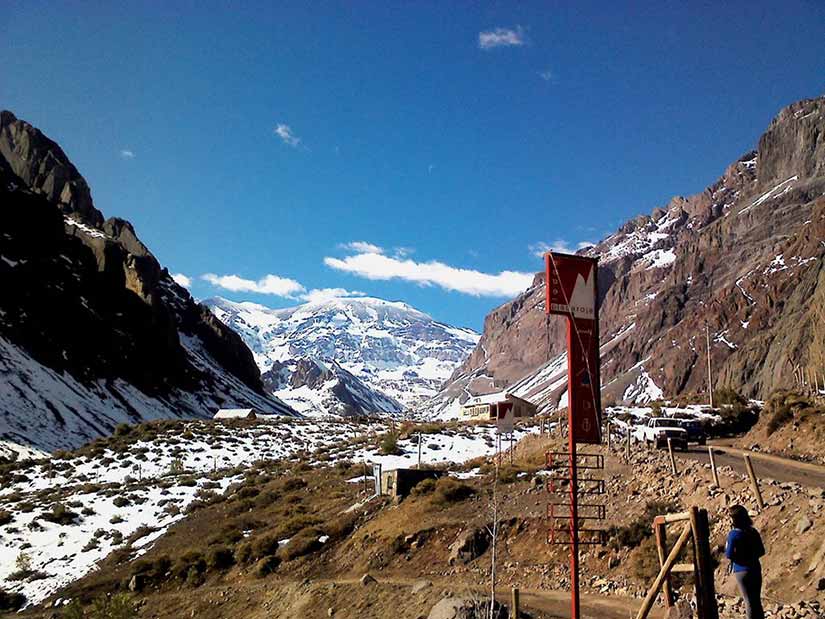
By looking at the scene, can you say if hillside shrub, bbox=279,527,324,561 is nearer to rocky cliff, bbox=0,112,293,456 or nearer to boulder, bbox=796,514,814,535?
boulder, bbox=796,514,814,535

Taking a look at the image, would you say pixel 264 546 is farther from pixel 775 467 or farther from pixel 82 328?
pixel 82 328

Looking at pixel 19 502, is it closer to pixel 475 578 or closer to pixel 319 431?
pixel 475 578

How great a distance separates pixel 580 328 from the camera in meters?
9.76

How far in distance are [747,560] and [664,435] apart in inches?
937

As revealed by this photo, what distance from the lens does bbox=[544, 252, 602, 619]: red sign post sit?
31.1 ft

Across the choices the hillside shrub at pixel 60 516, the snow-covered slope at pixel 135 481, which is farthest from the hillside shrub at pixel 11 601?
the hillside shrub at pixel 60 516

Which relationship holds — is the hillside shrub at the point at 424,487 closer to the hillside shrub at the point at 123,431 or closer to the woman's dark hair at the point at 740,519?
the woman's dark hair at the point at 740,519

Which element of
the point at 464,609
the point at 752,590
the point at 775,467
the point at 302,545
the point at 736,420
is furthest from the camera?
the point at 736,420

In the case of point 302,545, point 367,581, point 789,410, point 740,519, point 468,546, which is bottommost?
point 302,545

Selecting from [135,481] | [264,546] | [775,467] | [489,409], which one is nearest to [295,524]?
[264,546]

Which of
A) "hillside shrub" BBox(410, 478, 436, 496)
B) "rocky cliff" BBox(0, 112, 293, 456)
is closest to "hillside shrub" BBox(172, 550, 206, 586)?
"hillside shrub" BBox(410, 478, 436, 496)

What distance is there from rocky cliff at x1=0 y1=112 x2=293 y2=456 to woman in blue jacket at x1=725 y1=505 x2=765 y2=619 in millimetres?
70550

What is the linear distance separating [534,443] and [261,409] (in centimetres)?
10465

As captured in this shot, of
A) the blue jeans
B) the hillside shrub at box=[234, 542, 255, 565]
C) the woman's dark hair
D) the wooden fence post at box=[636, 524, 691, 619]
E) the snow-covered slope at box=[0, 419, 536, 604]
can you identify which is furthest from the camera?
the snow-covered slope at box=[0, 419, 536, 604]
